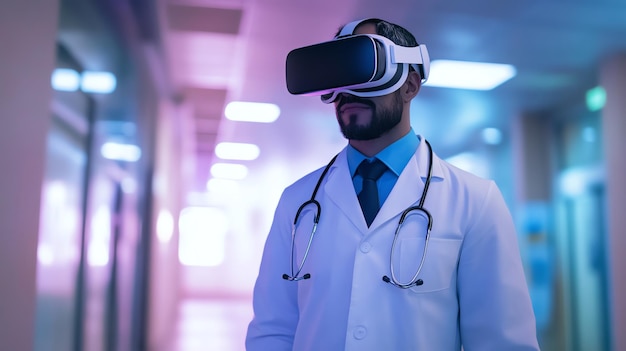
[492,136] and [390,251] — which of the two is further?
[492,136]

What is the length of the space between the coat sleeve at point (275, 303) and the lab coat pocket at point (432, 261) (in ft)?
0.92

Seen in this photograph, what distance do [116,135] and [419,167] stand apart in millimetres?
3122

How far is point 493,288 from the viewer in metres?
1.12

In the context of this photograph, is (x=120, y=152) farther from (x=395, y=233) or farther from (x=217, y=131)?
(x=217, y=131)

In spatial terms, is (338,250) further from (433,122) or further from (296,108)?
(433,122)

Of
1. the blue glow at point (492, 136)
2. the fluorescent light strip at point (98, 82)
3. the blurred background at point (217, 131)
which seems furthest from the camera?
the blue glow at point (492, 136)

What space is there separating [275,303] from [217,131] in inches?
274

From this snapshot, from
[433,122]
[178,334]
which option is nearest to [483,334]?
[433,122]

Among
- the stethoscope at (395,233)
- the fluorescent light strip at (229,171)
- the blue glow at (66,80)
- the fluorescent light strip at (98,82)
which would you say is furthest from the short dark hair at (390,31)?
the fluorescent light strip at (229,171)

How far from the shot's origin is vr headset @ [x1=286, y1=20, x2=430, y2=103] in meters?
1.17

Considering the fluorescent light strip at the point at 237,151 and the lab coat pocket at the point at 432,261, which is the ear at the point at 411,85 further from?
the fluorescent light strip at the point at 237,151

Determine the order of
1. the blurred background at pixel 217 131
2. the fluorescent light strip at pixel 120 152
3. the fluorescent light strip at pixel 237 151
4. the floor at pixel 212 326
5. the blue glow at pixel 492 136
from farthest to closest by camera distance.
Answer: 1. the fluorescent light strip at pixel 237 151
2. the blue glow at pixel 492 136
3. the floor at pixel 212 326
4. the fluorescent light strip at pixel 120 152
5. the blurred background at pixel 217 131

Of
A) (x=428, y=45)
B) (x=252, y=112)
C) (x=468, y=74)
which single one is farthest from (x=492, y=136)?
(x=428, y=45)

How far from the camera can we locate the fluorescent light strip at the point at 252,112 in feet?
20.9
